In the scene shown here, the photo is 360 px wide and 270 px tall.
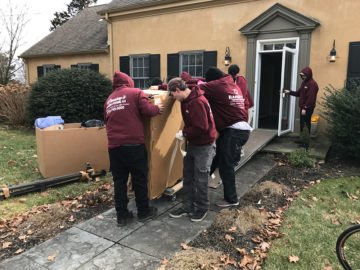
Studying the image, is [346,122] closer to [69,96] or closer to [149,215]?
[149,215]

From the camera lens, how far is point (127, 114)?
11.4 feet

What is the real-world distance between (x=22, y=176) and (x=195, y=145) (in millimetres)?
3871

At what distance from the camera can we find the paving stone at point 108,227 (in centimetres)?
346

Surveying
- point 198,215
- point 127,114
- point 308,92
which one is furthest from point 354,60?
point 127,114

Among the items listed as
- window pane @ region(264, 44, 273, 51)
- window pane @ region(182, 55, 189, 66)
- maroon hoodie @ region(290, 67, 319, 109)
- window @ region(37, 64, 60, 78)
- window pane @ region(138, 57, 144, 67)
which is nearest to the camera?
maroon hoodie @ region(290, 67, 319, 109)

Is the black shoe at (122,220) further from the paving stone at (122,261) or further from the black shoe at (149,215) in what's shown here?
the paving stone at (122,261)

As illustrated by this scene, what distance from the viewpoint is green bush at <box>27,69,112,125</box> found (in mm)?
9414

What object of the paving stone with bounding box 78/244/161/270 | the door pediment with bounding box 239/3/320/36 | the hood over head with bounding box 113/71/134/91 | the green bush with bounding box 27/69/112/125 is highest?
the door pediment with bounding box 239/3/320/36

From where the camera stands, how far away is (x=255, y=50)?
8.58 m

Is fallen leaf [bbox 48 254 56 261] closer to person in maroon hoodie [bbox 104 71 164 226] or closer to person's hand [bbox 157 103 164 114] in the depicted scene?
person in maroon hoodie [bbox 104 71 164 226]

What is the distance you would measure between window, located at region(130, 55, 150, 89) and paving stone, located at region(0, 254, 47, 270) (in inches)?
345

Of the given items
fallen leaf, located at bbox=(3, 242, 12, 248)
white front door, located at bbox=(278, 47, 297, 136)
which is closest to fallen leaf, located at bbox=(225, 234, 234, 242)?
fallen leaf, located at bbox=(3, 242, 12, 248)

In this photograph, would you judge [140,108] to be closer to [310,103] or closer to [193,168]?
[193,168]

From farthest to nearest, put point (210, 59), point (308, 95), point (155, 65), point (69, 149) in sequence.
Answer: point (155, 65), point (210, 59), point (308, 95), point (69, 149)
